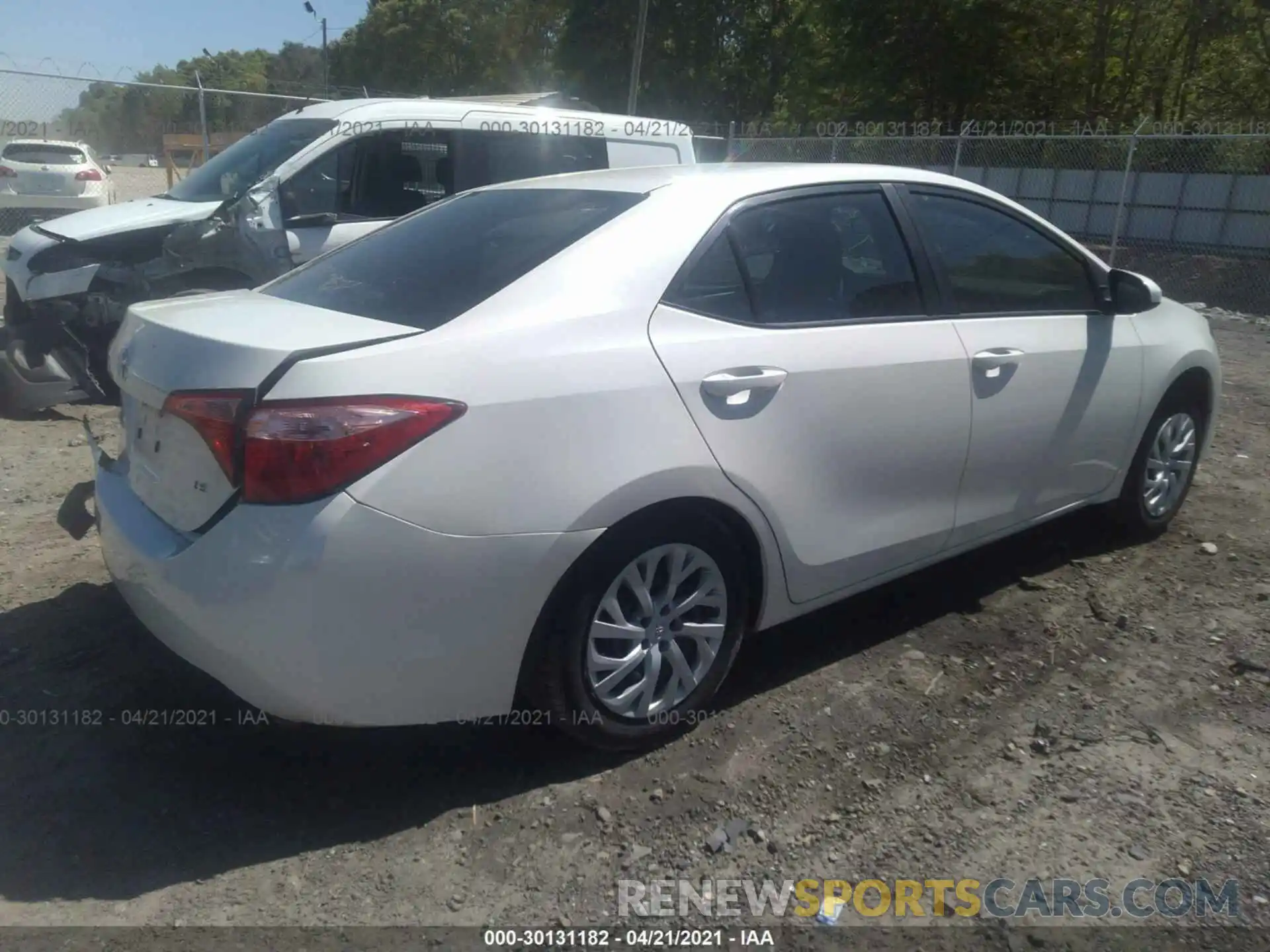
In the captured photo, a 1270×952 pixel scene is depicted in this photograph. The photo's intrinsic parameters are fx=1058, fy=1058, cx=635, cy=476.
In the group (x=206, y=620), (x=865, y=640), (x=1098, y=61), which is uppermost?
(x=1098, y=61)

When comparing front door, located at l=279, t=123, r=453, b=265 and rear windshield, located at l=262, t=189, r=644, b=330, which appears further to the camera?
front door, located at l=279, t=123, r=453, b=265

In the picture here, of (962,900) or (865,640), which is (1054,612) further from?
(962,900)

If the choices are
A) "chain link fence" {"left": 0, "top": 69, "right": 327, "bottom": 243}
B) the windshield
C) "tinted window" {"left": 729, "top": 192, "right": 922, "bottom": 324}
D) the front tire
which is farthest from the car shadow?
"chain link fence" {"left": 0, "top": 69, "right": 327, "bottom": 243}

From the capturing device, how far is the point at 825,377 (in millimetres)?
3201

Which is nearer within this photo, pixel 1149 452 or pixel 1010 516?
pixel 1010 516

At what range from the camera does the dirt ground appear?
2.59m

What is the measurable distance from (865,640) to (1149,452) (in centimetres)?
175

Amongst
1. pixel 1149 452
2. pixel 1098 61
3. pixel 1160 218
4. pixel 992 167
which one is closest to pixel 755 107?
pixel 1098 61

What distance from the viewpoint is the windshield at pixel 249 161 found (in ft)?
23.4

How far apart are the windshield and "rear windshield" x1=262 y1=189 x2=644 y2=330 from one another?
12.4ft

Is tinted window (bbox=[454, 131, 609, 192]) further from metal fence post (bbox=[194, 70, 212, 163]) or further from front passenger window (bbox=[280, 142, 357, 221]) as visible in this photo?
metal fence post (bbox=[194, 70, 212, 163])

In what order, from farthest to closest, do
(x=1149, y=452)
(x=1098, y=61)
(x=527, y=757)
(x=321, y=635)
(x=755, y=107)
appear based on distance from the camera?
(x=755, y=107)
(x=1098, y=61)
(x=1149, y=452)
(x=527, y=757)
(x=321, y=635)

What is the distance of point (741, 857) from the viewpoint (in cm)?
270

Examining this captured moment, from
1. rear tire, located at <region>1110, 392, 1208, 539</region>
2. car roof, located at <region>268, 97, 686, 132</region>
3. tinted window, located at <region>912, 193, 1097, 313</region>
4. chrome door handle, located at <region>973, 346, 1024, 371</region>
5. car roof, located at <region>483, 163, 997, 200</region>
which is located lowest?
rear tire, located at <region>1110, 392, 1208, 539</region>
